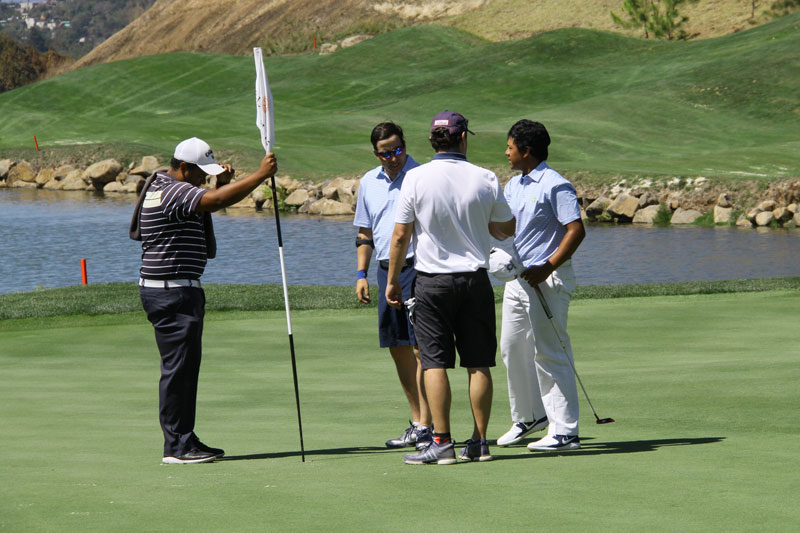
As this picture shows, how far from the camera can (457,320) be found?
246 inches

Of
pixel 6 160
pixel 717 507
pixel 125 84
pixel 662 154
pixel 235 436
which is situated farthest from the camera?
pixel 125 84

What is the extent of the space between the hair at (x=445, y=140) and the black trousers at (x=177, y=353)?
61.5 inches

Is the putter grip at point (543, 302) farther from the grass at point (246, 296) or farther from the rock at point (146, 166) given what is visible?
the rock at point (146, 166)

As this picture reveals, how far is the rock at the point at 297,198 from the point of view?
4038cm

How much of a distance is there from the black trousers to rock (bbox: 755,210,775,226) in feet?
94.6

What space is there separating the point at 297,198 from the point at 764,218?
1593 centimetres

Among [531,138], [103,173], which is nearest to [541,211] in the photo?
[531,138]

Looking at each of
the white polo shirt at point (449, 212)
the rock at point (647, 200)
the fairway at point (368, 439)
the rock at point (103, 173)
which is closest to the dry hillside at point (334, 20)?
the rock at point (103, 173)

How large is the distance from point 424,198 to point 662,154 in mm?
41342

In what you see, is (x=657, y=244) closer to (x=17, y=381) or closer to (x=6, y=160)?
(x=17, y=381)

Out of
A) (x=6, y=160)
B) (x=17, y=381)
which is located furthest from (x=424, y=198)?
(x=6, y=160)

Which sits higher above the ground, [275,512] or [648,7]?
[648,7]

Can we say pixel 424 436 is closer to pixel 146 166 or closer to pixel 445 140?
pixel 445 140

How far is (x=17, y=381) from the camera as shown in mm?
9867
